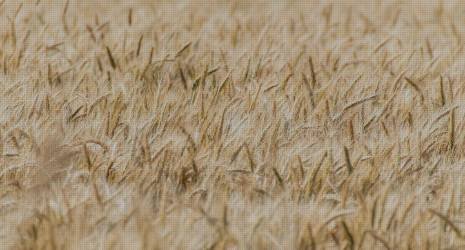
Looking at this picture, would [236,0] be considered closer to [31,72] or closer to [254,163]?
[31,72]

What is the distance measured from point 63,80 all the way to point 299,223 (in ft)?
3.82

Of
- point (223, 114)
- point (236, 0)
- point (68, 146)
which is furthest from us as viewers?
point (236, 0)

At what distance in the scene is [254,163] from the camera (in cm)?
228

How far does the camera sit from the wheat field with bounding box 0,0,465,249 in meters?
1.92

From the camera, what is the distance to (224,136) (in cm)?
241

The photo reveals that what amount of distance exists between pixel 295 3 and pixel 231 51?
1.08 m

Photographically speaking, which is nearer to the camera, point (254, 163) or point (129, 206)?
point (129, 206)

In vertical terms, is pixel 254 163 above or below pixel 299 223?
above

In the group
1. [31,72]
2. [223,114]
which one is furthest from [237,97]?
[31,72]

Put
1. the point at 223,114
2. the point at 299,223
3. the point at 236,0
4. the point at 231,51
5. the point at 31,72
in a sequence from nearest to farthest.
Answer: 1. the point at 299,223
2. the point at 223,114
3. the point at 31,72
4. the point at 231,51
5. the point at 236,0

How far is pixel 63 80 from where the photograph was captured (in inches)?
116

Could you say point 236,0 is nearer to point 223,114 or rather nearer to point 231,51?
point 231,51

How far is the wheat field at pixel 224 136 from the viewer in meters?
1.92

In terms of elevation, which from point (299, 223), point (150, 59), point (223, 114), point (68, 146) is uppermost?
point (150, 59)
